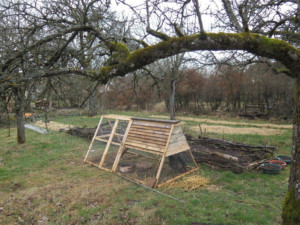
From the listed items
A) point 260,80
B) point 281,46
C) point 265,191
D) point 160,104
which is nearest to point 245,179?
point 265,191

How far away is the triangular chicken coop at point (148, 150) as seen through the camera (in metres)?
5.93

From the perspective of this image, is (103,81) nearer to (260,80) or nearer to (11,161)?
(11,161)

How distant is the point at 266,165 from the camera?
6.59 metres

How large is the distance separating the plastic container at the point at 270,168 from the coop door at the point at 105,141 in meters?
4.30

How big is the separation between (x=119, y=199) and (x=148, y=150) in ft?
5.23

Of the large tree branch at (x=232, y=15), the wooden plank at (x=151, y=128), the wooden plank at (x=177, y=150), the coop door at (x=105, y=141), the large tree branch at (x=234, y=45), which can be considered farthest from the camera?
the coop door at (x=105, y=141)

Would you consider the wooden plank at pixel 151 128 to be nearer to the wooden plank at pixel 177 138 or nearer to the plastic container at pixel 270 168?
the wooden plank at pixel 177 138

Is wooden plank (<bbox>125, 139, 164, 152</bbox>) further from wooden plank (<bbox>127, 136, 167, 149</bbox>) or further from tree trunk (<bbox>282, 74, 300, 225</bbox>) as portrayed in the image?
tree trunk (<bbox>282, 74, 300, 225</bbox>)

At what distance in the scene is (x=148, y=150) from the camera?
6.13 m

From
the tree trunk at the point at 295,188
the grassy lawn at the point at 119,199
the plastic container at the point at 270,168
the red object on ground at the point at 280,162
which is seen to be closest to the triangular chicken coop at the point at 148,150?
the grassy lawn at the point at 119,199

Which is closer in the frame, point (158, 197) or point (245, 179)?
point (158, 197)

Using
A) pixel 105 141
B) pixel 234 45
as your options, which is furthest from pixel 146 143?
pixel 234 45

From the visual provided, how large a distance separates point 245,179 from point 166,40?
462cm

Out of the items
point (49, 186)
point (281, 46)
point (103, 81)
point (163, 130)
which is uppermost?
point (281, 46)
